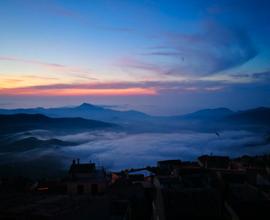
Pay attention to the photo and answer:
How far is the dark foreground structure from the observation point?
34.8ft

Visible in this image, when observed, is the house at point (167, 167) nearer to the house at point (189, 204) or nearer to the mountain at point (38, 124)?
the house at point (189, 204)

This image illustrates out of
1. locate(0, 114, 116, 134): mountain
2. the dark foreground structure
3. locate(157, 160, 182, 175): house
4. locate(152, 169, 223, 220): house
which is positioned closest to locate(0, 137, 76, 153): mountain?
locate(0, 114, 116, 134): mountain

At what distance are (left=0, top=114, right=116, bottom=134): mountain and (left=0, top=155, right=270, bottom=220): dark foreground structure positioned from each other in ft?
353

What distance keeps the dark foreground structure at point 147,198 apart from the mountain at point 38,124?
10773 centimetres

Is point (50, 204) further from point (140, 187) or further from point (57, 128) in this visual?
point (57, 128)

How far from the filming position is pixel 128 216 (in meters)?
A: 15.2

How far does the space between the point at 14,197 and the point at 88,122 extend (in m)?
175

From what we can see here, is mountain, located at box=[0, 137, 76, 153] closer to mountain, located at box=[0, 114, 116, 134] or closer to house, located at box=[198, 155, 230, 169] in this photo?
mountain, located at box=[0, 114, 116, 134]

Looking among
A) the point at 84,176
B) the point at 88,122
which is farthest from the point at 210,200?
the point at 88,122

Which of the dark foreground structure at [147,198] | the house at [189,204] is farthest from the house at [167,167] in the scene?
the house at [189,204]

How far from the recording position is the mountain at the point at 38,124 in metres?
130

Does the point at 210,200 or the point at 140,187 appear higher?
the point at 210,200

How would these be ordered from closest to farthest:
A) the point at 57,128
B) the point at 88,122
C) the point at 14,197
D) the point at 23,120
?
1. the point at 14,197
2. the point at 23,120
3. the point at 57,128
4. the point at 88,122

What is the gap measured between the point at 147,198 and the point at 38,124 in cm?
15097
